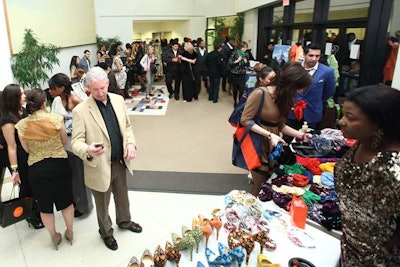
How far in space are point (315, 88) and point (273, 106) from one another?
1.37 metres

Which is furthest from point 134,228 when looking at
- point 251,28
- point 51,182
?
point 251,28

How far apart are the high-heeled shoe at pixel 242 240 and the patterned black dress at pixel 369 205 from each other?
457mm

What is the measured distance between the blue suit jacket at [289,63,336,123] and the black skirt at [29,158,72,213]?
2517 mm

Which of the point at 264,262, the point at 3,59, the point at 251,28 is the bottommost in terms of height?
the point at 264,262

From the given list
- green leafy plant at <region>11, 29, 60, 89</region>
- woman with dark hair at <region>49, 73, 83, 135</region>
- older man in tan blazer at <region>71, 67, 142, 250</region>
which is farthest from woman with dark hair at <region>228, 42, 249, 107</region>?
older man in tan blazer at <region>71, 67, 142, 250</region>

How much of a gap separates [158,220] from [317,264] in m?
1.91

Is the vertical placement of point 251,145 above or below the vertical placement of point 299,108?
below

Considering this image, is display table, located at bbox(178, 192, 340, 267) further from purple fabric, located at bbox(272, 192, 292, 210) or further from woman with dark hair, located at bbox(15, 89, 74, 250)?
woman with dark hair, located at bbox(15, 89, 74, 250)

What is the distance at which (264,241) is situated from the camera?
1579 mm

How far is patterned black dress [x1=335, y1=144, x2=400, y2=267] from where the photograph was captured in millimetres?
1060

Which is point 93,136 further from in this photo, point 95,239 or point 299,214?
point 299,214

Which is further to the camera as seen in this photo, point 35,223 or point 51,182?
point 35,223

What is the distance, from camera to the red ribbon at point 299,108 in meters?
3.26

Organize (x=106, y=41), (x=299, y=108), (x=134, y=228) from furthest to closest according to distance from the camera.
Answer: (x=106, y=41), (x=299, y=108), (x=134, y=228)
